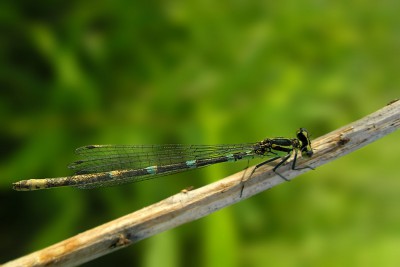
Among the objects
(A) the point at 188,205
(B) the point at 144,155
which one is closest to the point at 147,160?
(B) the point at 144,155

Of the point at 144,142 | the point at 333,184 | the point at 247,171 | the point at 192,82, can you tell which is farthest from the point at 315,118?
the point at 247,171

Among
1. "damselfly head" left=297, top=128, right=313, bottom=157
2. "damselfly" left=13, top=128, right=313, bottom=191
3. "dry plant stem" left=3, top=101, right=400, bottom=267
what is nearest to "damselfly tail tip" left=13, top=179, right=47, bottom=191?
"damselfly" left=13, top=128, right=313, bottom=191

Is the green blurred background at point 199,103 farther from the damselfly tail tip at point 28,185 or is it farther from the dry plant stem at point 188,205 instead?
the dry plant stem at point 188,205

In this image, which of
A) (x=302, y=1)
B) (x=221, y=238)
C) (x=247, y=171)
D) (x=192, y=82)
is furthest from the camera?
(x=302, y=1)

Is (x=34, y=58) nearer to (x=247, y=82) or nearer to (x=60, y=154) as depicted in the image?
(x=60, y=154)

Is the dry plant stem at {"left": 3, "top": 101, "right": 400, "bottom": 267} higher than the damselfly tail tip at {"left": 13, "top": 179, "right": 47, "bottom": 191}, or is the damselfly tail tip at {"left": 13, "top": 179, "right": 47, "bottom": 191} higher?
the damselfly tail tip at {"left": 13, "top": 179, "right": 47, "bottom": 191}

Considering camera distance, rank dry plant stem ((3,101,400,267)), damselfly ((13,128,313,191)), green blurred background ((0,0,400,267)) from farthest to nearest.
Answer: green blurred background ((0,0,400,267))
damselfly ((13,128,313,191))
dry plant stem ((3,101,400,267))

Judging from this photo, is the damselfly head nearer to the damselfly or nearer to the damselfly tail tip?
the damselfly
